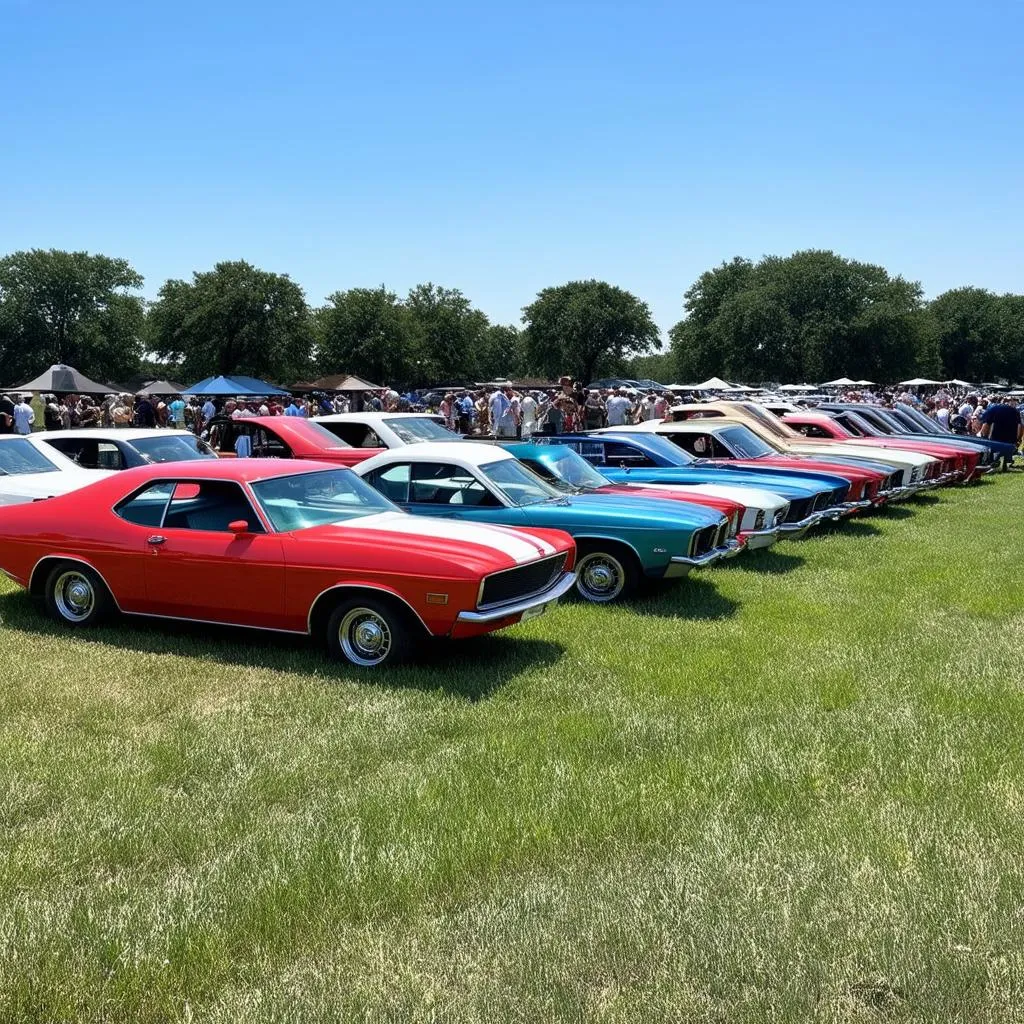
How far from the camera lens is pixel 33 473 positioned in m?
10.7

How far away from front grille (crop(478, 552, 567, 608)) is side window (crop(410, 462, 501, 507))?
171cm

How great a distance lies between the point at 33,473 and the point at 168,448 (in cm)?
152

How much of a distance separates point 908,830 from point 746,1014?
1.53 m

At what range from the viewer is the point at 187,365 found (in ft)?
219

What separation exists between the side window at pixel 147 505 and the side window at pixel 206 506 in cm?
7

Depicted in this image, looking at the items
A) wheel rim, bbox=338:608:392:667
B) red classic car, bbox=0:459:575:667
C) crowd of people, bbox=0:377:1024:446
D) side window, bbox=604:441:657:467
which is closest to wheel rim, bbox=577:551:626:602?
red classic car, bbox=0:459:575:667

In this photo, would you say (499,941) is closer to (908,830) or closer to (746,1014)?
(746,1014)

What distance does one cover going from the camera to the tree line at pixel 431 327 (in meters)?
65.4

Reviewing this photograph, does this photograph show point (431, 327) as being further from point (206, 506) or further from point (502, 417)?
point (206, 506)

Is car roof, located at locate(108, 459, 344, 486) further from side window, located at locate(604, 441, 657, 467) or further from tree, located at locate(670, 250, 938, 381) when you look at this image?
tree, located at locate(670, 250, 938, 381)

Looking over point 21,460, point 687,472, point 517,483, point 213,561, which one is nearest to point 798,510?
point 687,472

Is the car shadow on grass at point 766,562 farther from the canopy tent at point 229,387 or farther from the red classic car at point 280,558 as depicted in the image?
the canopy tent at point 229,387

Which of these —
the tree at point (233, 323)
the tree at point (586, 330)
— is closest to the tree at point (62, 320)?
the tree at point (233, 323)

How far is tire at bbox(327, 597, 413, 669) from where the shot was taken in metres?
6.35
